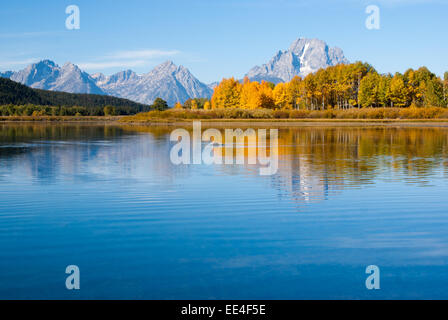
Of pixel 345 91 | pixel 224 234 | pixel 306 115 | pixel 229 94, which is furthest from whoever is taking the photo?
pixel 229 94

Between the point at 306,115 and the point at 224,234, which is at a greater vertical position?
the point at 306,115

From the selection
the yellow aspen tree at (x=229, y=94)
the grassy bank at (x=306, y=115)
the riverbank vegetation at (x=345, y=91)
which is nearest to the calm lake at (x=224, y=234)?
the grassy bank at (x=306, y=115)

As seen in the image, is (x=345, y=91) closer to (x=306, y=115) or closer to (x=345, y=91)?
(x=345, y=91)

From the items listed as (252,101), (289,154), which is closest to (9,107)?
(252,101)

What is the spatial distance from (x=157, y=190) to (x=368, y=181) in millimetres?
9838

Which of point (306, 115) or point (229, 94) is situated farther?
point (229, 94)

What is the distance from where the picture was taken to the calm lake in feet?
29.8

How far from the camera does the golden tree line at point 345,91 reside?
11550cm

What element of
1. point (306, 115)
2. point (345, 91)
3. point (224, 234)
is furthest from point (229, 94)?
point (224, 234)

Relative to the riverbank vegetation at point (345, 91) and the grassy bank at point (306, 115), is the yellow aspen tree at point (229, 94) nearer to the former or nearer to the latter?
the riverbank vegetation at point (345, 91)

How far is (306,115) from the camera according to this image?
119m

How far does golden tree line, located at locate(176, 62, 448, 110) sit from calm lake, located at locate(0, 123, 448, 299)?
9742 cm

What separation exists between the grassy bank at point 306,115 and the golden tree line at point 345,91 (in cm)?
817

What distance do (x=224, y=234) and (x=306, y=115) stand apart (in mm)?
109046
